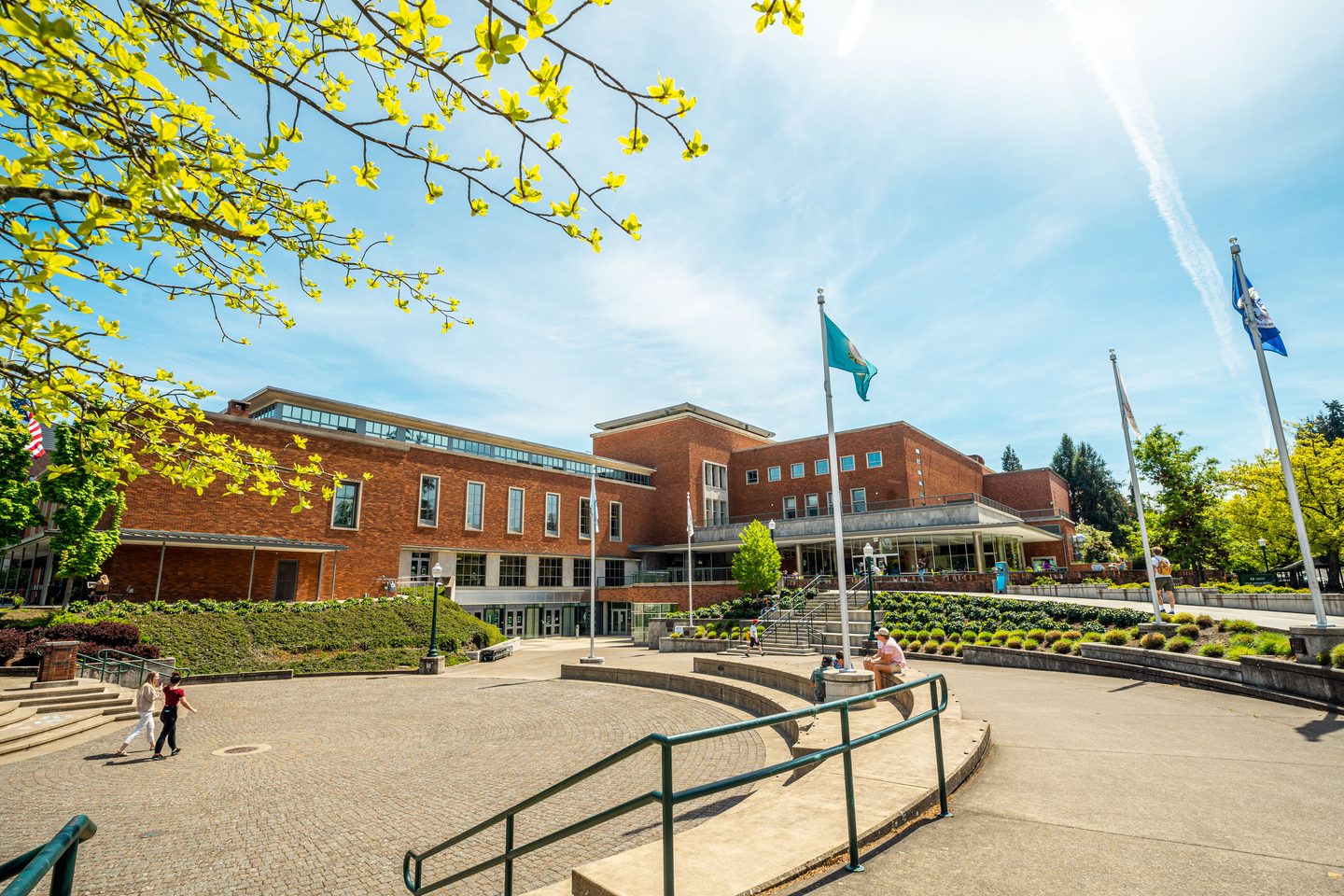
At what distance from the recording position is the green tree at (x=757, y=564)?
37250 mm

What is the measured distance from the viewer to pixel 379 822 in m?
7.77

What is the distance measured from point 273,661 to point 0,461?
12.7 metres

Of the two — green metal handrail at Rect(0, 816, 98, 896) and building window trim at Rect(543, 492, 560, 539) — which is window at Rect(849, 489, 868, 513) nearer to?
building window trim at Rect(543, 492, 560, 539)

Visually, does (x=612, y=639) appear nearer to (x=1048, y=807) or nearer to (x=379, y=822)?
(x=379, y=822)

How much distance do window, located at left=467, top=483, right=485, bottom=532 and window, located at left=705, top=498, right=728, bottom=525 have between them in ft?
59.7

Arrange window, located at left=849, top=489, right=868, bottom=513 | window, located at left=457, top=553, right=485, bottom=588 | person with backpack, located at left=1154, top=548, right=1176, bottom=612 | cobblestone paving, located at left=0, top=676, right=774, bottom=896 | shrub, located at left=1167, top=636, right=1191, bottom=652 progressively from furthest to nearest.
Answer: window, located at left=849, top=489, right=868, bottom=513 < window, located at left=457, top=553, right=485, bottom=588 < person with backpack, located at left=1154, top=548, right=1176, bottom=612 < shrub, located at left=1167, top=636, right=1191, bottom=652 < cobblestone paving, located at left=0, top=676, right=774, bottom=896

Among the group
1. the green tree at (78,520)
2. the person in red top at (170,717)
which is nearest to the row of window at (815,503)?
the green tree at (78,520)

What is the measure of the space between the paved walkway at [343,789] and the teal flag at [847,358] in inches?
273

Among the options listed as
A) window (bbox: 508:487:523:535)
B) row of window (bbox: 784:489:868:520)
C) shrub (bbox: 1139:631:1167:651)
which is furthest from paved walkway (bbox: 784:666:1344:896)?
row of window (bbox: 784:489:868:520)

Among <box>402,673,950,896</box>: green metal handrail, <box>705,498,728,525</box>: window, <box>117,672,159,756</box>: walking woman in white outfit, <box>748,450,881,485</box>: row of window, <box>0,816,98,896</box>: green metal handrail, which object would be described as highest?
<box>748,450,881,485</box>: row of window

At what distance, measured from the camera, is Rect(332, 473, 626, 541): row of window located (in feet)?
114

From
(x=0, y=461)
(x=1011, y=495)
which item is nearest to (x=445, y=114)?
(x=0, y=461)

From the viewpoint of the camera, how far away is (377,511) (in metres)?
35.8

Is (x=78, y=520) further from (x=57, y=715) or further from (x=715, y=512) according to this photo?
(x=715, y=512)
